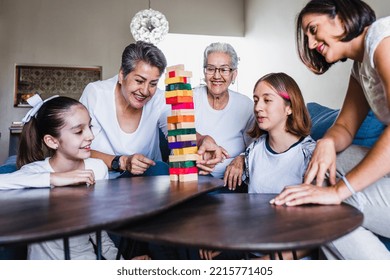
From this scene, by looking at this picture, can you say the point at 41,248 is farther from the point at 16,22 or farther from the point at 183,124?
the point at 16,22

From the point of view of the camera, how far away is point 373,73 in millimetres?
1165

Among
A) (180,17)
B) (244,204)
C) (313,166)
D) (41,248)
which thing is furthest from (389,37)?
(180,17)

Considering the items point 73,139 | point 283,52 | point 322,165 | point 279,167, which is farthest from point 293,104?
point 283,52

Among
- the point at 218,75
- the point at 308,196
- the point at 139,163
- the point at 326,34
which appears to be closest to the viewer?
the point at 308,196

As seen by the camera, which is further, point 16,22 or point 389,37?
point 16,22

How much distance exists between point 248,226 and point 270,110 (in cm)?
100

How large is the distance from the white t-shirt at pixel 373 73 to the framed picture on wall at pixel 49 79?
4373 millimetres

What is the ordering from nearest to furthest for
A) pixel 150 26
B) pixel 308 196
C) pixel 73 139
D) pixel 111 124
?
pixel 308 196 → pixel 73 139 → pixel 111 124 → pixel 150 26

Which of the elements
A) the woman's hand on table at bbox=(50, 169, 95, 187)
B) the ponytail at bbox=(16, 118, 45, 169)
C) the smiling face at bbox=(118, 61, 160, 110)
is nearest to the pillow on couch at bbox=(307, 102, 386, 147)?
the smiling face at bbox=(118, 61, 160, 110)

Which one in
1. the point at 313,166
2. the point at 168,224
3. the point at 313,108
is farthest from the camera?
the point at 313,108

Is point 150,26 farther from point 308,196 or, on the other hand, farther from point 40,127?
point 308,196

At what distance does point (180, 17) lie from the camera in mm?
5492

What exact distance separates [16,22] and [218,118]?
3955mm
